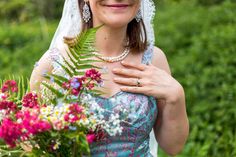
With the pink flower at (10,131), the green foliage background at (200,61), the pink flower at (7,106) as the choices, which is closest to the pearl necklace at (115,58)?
the pink flower at (7,106)

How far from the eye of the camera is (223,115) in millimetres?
5395

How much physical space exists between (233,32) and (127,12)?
440cm

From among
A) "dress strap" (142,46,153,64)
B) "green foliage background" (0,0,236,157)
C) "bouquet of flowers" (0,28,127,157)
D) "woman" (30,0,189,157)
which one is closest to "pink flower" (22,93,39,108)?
"bouquet of flowers" (0,28,127,157)

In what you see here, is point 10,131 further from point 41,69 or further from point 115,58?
point 115,58

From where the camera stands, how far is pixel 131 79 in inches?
99.5

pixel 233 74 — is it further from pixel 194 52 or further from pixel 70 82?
pixel 70 82

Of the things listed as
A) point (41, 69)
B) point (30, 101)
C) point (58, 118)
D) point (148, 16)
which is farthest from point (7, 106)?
point (148, 16)

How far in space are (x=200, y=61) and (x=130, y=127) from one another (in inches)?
159

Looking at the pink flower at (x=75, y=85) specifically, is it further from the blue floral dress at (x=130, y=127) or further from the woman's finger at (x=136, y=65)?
the woman's finger at (x=136, y=65)

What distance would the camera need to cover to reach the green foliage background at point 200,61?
5.29 m

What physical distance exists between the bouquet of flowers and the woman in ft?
1.21

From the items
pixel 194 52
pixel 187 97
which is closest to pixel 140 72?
pixel 187 97

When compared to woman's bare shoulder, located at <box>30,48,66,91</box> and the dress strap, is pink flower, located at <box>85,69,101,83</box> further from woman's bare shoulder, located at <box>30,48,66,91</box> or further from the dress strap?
the dress strap

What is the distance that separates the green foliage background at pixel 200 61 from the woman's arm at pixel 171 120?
7.17 feet
